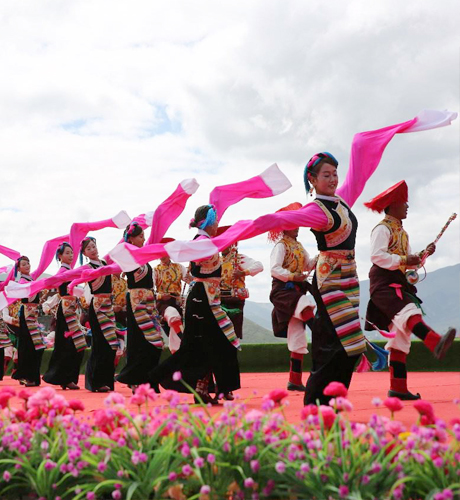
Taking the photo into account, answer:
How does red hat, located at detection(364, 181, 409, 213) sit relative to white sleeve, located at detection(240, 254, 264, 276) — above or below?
above

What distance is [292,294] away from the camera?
750 centimetres

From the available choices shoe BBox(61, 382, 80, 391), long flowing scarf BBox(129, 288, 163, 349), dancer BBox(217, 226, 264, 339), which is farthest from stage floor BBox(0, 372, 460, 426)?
dancer BBox(217, 226, 264, 339)

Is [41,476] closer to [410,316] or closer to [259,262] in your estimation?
[410,316]

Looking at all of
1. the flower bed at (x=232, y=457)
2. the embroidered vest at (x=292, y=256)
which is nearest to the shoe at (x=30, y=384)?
the embroidered vest at (x=292, y=256)

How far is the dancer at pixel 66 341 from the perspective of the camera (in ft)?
30.2

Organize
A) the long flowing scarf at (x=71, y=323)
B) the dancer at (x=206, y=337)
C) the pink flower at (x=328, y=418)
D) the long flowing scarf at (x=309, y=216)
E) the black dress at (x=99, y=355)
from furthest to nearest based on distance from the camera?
the long flowing scarf at (x=71, y=323)
the black dress at (x=99, y=355)
the dancer at (x=206, y=337)
the long flowing scarf at (x=309, y=216)
the pink flower at (x=328, y=418)

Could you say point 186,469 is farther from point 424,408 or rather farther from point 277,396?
point 424,408

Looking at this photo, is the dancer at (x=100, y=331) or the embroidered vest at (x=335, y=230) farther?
the dancer at (x=100, y=331)

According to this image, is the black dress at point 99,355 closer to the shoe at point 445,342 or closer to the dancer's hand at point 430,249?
the dancer's hand at point 430,249

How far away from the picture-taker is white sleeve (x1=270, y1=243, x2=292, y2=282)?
749 centimetres

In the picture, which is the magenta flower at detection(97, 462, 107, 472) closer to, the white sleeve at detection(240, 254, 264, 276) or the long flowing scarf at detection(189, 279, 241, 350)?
the long flowing scarf at detection(189, 279, 241, 350)

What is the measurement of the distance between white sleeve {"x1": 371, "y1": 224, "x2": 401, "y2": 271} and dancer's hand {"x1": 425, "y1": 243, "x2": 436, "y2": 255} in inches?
15.4

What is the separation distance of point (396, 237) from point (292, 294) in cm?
157

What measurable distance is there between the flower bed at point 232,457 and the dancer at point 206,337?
296 centimetres
